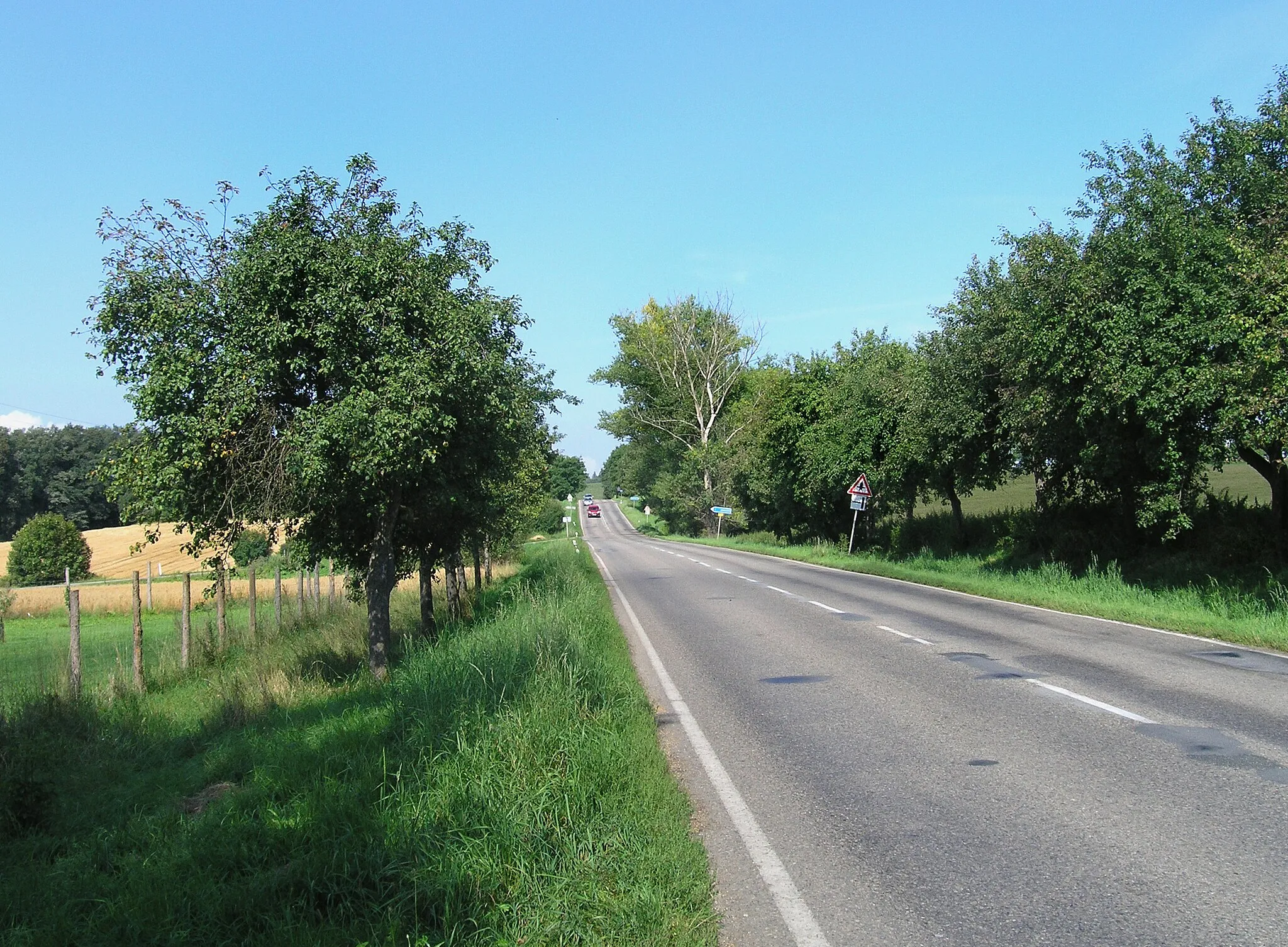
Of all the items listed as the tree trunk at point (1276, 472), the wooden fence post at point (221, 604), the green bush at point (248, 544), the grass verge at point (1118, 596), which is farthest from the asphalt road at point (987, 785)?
the tree trunk at point (1276, 472)

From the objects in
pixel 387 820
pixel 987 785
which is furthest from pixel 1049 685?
pixel 387 820

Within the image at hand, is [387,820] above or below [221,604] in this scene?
below

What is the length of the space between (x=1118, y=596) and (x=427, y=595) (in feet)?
44.4

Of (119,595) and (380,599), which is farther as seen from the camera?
(119,595)

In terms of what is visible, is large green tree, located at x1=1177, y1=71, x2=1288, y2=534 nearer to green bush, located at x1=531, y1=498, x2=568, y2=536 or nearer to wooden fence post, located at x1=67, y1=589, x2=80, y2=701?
wooden fence post, located at x1=67, y1=589, x2=80, y2=701

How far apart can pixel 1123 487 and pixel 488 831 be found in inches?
793

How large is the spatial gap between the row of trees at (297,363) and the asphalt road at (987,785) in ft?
13.5

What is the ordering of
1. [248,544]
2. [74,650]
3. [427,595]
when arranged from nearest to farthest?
[74,650], [248,544], [427,595]

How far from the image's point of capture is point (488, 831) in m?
4.77

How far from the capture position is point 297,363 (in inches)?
373

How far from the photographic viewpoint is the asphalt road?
4.17 meters

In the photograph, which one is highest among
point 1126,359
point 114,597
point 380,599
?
point 1126,359

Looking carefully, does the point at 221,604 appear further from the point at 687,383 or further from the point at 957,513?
the point at 687,383

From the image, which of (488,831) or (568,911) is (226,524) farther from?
(568,911)
